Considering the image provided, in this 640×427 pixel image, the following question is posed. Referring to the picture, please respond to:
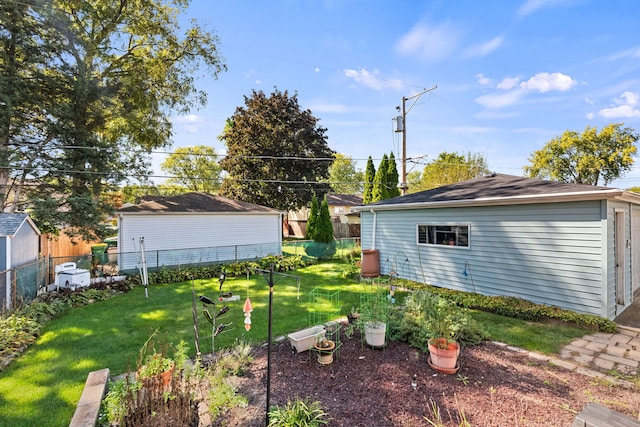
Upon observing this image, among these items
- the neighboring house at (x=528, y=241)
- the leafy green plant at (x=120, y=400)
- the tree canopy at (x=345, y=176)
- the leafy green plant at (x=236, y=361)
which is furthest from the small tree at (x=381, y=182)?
the tree canopy at (x=345, y=176)

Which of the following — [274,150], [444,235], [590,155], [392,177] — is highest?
[590,155]

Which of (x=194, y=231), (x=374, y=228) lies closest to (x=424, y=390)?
(x=374, y=228)

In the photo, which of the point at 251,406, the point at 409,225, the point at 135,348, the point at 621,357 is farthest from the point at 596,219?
the point at 135,348

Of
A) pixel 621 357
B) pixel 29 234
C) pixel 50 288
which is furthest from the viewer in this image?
pixel 50 288

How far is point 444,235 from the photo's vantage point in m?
7.90

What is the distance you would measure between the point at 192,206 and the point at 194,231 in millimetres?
1323

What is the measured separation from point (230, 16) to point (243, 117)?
10.8 meters

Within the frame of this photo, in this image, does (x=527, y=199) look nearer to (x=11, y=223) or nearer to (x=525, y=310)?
(x=525, y=310)

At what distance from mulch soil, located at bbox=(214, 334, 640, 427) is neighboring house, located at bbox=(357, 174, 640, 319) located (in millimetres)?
2845

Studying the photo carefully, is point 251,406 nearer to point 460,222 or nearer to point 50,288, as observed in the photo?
point 460,222

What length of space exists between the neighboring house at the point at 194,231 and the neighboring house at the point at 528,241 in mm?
7193

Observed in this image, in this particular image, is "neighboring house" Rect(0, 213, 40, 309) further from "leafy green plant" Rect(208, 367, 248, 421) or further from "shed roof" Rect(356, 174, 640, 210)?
"shed roof" Rect(356, 174, 640, 210)

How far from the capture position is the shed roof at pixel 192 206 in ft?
39.0

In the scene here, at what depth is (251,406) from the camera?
2863 millimetres
